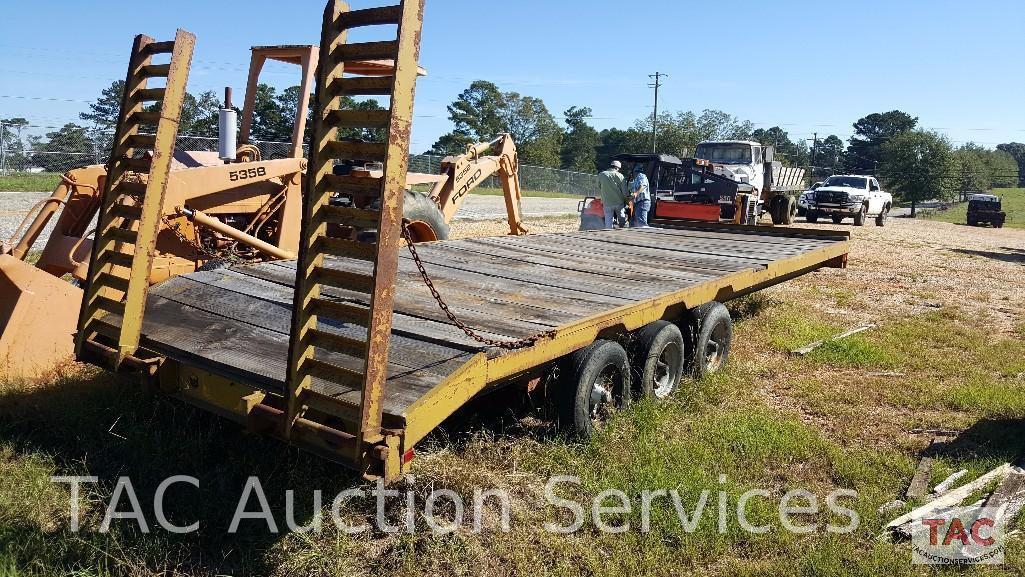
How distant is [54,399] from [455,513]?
2804 millimetres

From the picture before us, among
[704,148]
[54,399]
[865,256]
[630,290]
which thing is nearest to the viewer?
[54,399]

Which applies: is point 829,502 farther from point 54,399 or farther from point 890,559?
point 54,399

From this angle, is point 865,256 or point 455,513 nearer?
point 455,513

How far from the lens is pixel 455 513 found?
3.63 metres

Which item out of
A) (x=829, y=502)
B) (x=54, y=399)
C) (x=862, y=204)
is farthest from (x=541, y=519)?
(x=862, y=204)

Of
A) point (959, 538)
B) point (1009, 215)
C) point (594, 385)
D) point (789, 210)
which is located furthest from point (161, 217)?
point (1009, 215)

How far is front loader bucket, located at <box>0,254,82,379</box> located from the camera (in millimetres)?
4879

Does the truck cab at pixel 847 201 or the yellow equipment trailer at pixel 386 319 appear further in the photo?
the truck cab at pixel 847 201

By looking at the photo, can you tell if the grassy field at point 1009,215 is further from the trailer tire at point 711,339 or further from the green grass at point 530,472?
the green grass at point 530,472

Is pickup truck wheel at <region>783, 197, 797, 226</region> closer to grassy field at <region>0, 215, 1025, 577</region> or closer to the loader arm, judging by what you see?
the loader arm

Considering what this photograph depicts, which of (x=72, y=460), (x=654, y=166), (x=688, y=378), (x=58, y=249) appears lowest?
(x=72, y=460)

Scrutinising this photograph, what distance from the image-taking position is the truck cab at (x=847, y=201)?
25.5 metres

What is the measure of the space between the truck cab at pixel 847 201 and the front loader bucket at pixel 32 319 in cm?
2478

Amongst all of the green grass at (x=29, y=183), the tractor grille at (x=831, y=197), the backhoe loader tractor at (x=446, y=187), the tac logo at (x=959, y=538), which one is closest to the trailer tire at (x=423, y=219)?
the backhoe loader tractor at (x=446, y=187)
